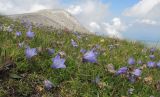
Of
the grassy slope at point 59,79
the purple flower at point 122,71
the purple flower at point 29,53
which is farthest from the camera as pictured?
the purple flower at point 122,71

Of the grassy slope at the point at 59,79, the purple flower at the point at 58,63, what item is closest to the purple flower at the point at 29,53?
the grassy slope at the point at 59,79

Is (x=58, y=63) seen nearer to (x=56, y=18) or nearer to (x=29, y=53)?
(x=29, y=53)

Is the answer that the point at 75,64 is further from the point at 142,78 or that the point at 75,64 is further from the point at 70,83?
the point at 142,78

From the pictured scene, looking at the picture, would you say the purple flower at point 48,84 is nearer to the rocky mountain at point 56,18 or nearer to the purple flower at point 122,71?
the purple flower at point 122,71

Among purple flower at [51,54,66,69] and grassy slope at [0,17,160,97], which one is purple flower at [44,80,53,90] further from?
purple flower at [51,54,66,69]

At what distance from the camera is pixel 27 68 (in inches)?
196

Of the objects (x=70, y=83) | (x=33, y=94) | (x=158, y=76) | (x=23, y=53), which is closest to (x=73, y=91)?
(x=70, y=83)

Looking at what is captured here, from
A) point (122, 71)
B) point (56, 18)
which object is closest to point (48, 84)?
point (122, 71)

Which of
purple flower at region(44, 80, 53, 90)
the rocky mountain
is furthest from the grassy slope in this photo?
the rocky mountain

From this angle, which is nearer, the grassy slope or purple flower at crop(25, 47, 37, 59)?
the grassy slope

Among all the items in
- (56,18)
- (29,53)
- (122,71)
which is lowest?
(56,18)

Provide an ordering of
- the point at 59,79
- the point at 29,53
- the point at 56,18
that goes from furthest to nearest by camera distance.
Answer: the point at 56,18, the point at 59,79, the point at 29,53

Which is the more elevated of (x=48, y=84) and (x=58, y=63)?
(x=58, y=63)

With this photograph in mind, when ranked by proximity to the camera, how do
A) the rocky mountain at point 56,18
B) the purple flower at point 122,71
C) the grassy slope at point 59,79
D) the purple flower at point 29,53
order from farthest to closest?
the rocky mountain at point 56,18
the purple flower at point 122,71
the purple flower at point 29,53
the grassy slope at point 59,79
